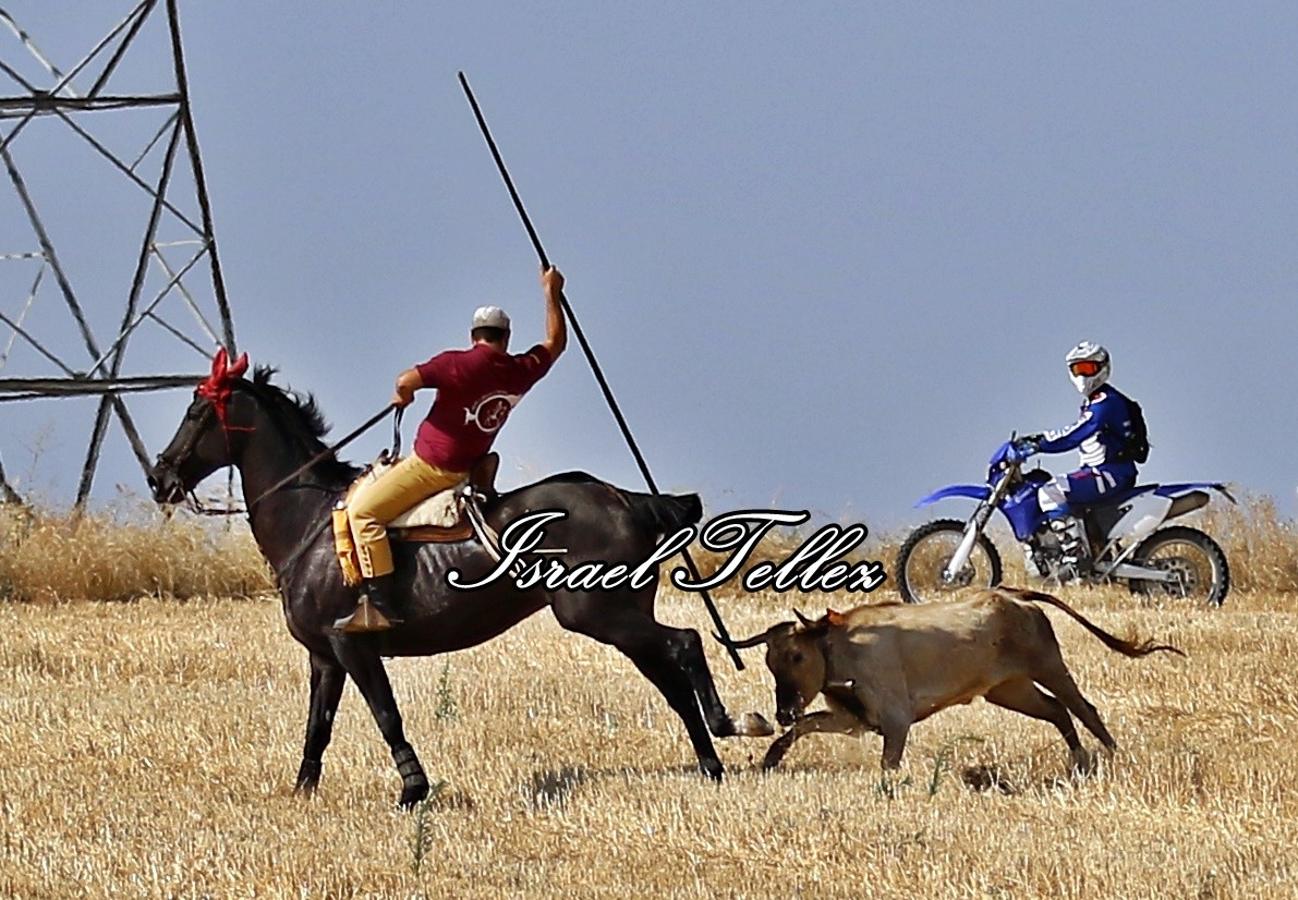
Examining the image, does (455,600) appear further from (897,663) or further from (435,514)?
(897,663)

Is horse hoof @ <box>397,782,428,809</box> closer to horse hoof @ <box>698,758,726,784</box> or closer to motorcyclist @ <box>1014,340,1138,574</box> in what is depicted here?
horse hoof @ <box>698,758,726,784</box>

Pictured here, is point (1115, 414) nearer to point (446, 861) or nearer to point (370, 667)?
point (370, 667)

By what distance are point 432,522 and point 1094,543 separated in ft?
31.0

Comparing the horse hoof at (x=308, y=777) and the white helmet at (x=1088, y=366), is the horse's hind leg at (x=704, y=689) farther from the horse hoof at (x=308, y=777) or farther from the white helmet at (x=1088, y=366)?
the white helmet at (x=1088, y=366)

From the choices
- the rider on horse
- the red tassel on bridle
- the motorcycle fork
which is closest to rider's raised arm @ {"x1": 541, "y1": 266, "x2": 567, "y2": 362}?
the rider on horse

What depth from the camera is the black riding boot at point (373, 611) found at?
434 inches

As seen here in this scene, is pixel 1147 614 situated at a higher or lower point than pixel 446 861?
higher

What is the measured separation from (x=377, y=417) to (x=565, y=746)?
2255mm

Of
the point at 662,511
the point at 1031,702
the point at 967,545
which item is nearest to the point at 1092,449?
the point at 967,545

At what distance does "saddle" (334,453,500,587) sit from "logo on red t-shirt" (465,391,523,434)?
0.24 m

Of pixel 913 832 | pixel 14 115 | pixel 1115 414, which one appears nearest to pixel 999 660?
pixel 913 832

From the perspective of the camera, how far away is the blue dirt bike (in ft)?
62.0

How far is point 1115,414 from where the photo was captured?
19.1 meters

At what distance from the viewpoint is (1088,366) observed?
19.1 m
